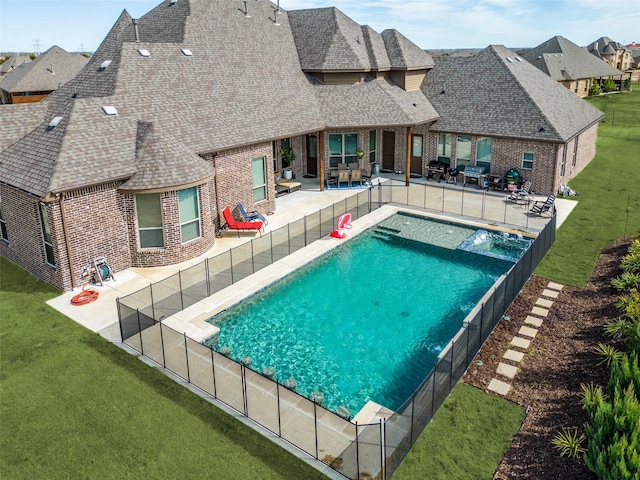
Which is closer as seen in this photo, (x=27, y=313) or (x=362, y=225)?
(x=27, y=313)

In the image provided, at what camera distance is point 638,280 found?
15.5 metres

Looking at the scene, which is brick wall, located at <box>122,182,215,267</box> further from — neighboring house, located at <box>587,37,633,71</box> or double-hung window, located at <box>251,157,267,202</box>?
neighboring house, located at <box>587,37,633,71</box>

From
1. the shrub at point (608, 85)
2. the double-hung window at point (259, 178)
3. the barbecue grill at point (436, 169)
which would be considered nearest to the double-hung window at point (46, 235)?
the double-hung window at point (259, 178)

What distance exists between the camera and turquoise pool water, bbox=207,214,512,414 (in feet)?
40.6

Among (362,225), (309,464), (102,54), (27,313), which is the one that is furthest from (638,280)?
(102,54)

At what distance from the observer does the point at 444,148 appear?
A: 94.9 feet

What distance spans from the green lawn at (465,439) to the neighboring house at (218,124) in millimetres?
11082

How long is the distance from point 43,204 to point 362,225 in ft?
39.6

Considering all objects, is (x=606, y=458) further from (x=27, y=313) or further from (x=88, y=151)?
(x=88, y=151)

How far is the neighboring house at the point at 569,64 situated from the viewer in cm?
6644

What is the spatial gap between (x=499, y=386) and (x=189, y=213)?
11.8 metres

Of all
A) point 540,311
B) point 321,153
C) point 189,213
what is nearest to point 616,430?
point 540,311

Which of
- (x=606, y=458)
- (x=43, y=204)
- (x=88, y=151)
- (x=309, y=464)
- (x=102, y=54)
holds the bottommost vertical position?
(x=309, y=464)

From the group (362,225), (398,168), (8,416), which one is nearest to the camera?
(8,416)
